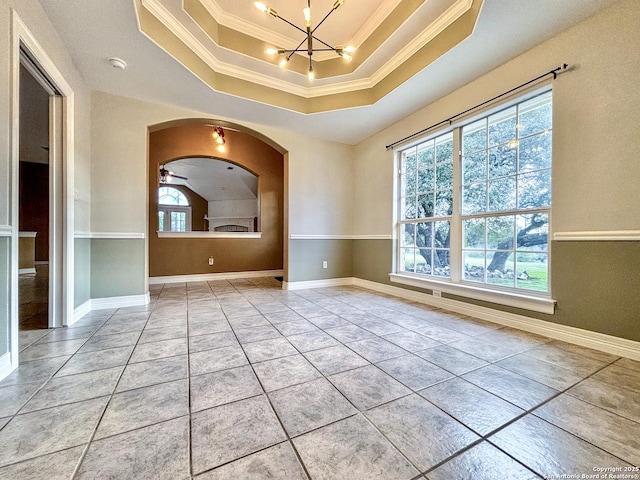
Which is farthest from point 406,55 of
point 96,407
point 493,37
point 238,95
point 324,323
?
point 96,407

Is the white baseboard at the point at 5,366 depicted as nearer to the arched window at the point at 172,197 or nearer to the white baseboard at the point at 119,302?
the white baseboard at the point at 119,302

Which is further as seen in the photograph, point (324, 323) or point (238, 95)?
point (238, 95)

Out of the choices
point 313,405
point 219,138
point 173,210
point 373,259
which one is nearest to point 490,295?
point 373,259

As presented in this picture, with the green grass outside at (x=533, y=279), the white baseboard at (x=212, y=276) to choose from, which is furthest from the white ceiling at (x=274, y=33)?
the white baseboard at (x=212, y=276)

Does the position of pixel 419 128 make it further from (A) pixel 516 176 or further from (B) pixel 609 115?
(B) pixel 609 115

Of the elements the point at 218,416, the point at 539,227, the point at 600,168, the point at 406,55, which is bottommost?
the point at 218,416

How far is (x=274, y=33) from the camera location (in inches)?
112

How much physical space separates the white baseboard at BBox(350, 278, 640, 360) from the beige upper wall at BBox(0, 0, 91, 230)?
12.2ft

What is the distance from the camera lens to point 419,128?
132 inches

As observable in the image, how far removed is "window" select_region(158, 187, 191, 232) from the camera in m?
11.1

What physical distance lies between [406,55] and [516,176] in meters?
1.66

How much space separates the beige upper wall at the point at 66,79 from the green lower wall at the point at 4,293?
0.15 m

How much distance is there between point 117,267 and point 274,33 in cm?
327

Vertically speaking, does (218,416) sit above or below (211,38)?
below
